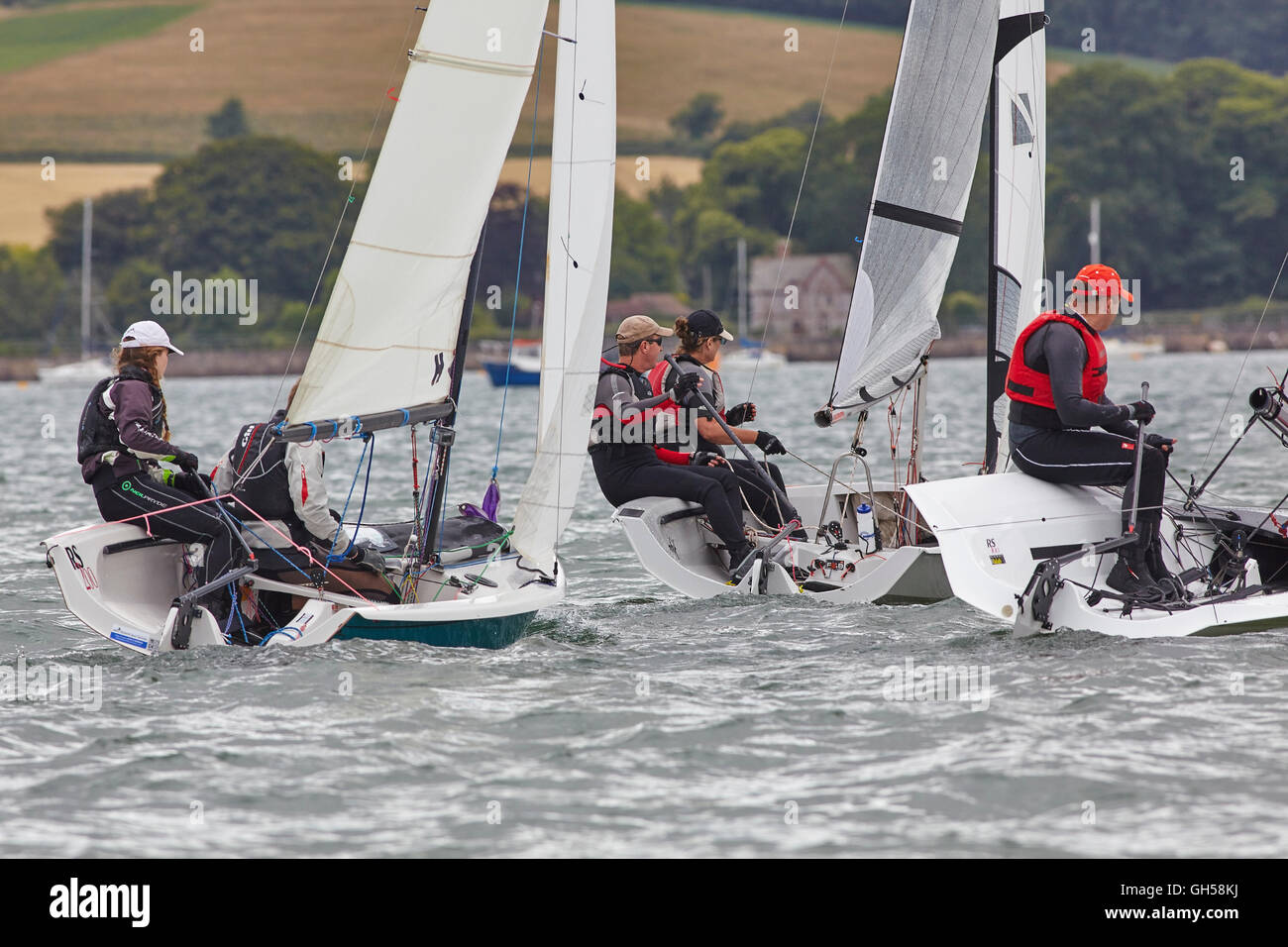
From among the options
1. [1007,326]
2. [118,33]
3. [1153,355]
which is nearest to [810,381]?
[1153,355]

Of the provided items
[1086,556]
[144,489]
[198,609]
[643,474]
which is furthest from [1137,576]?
[144,489]

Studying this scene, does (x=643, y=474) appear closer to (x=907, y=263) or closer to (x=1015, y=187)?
(x=907, y=263)

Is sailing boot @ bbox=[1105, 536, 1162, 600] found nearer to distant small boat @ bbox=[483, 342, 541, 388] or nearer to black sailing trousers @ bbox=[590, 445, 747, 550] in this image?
black sailing trousers @ bbox=[590, 445, 747, 550]

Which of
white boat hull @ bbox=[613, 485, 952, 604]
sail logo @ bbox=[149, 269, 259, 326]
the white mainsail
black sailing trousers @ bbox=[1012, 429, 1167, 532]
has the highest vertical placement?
sail logo @ bbox=[149, 269, 259, 326]

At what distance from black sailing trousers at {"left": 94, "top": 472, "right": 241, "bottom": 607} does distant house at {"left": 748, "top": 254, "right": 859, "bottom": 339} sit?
78.7 metres

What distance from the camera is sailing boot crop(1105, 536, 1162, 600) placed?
6.90m

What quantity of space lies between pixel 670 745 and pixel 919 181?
15.0 ft

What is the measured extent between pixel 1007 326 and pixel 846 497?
1386 millimetres

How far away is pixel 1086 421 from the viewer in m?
6.84

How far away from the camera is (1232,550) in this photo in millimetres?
7613

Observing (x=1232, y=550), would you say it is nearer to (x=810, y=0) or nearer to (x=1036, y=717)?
(x=1036, y=717)

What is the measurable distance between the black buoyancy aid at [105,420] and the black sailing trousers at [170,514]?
13 cm

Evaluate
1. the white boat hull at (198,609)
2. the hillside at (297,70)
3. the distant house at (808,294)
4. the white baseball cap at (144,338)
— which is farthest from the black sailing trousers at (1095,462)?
the hillside at (297,70)
